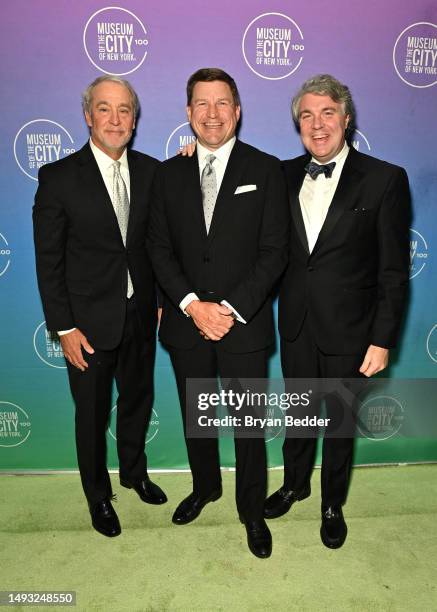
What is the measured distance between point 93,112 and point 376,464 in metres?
2.53

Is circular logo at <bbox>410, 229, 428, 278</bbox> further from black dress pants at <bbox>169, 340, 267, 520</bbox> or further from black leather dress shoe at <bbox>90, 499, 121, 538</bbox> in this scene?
black leather dress shoe at <bbox>90, 499, 121, 538</bbox>

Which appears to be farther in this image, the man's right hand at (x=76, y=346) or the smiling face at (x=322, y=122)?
the man's right hand at (x=76, y=346)

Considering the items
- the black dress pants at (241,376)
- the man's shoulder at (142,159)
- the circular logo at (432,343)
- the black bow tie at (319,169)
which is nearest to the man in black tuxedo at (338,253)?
the black bow tie at (319,169)

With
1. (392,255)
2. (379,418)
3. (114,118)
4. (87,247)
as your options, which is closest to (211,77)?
(114,118)

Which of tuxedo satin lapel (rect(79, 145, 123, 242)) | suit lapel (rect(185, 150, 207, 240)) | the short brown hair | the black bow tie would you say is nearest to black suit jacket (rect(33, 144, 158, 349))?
tuxedo satin lapel (rect(79, 145, 123, 242))

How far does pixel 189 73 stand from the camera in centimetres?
260

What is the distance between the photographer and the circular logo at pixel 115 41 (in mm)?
2531

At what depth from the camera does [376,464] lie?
3.21m

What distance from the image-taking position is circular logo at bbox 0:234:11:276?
110 inches

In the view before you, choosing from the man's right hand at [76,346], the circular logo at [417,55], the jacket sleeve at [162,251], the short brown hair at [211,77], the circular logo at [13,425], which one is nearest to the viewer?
the short brown hair at [211,77]

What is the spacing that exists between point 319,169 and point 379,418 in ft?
5.51

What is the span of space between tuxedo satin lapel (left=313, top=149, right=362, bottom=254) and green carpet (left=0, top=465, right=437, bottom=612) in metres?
1.43

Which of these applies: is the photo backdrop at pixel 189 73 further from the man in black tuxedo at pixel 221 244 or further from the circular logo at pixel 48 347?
the man in black tuxedo at pixel 221 244

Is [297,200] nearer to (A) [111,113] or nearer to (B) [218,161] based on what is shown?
(B) [218,161]
